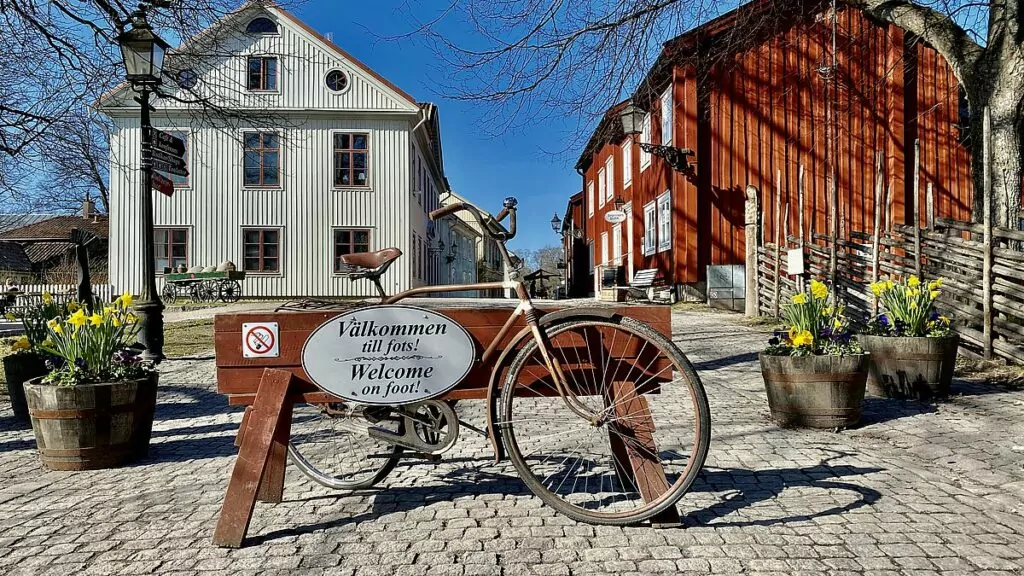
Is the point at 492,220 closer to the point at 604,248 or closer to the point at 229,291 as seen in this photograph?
the point at 229,291

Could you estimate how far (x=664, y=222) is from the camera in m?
18.6

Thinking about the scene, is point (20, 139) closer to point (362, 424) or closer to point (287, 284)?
point (362, 424)

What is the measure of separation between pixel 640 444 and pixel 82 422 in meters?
3.22

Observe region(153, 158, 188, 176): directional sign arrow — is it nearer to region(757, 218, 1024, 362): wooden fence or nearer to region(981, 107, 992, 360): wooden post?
region(757, 218, 1024, 362): wooden fence

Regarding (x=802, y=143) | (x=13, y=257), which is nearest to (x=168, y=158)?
(x=802, y=143)

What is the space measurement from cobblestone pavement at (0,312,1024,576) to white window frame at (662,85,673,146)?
48.0 ft

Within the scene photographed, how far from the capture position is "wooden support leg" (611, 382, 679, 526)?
2863 mm

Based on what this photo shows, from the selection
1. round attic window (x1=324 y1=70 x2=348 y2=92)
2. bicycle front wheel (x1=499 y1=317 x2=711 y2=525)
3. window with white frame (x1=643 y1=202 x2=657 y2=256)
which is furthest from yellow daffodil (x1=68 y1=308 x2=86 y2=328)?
round attic window (x1=324 y1=70 x2=348 y2=92)

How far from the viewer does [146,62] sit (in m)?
7.63

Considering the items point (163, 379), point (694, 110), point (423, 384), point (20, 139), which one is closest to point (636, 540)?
point (423, 384)

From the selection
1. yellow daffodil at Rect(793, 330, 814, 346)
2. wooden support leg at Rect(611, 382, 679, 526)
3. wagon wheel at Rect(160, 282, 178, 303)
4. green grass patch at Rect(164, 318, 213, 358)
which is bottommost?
green grass patch at Rect(164, 318, 213, 358)

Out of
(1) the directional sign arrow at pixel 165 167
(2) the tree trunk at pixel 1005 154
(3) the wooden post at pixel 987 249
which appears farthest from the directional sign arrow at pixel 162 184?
(2) the tree trunk at pixel 1005 154

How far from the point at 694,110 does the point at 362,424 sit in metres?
15.5

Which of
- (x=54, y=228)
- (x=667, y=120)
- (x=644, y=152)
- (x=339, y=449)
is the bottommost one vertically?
(x=339, y=449)
